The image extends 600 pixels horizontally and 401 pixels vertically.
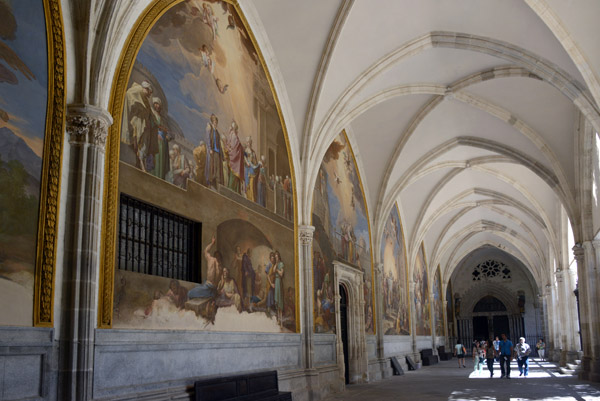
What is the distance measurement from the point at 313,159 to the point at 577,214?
28.1ft

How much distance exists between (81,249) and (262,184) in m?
5.26

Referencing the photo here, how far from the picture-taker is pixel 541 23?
12.2 m

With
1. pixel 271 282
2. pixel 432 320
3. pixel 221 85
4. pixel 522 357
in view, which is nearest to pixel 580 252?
pixel 522 357

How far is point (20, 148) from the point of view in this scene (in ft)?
18.4

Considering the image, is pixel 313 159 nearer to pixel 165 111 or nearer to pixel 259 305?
pixel 259 305

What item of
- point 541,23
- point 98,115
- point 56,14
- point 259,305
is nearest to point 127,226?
point 98,115

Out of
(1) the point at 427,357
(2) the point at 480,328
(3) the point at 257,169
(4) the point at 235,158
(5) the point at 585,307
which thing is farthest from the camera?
(2) the point at 480,328

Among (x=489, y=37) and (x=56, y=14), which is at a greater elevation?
(x=489, y=37)

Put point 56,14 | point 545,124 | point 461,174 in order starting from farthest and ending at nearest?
point 461,174
point 545,124
point 56,14

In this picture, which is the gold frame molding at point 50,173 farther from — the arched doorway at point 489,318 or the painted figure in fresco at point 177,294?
the arched doorway at point 489,318

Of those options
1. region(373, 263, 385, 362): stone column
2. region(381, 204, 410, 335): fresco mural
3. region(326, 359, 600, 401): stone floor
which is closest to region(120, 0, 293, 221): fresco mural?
region(326, 359, 600, 401): stone floor

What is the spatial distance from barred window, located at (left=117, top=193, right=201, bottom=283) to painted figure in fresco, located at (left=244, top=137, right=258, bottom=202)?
193 centimetres

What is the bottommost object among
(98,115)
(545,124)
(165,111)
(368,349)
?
(368,349)

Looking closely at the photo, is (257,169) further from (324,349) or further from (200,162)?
(324,349)
